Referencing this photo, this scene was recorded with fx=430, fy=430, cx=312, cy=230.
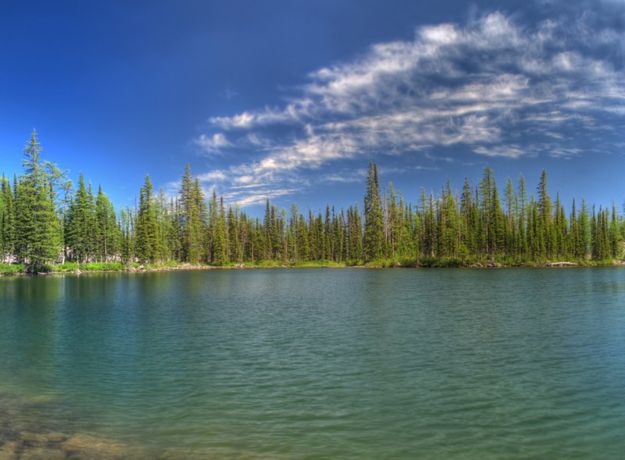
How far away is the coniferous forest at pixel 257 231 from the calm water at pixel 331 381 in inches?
2893

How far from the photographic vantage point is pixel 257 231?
151 m

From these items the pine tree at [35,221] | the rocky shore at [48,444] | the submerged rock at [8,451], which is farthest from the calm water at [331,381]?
the pine tree at [35,221]

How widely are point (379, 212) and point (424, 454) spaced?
115m

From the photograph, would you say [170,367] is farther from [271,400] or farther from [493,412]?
[493,412]

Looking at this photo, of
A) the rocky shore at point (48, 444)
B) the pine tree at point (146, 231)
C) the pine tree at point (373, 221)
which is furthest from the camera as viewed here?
the pine tree at point (373, 221)

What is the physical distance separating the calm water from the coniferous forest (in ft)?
241

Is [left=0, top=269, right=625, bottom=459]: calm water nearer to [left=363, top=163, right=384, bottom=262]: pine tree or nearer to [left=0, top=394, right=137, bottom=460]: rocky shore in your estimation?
[left=0, top=394, right=137, bottom=460]: rocky shore

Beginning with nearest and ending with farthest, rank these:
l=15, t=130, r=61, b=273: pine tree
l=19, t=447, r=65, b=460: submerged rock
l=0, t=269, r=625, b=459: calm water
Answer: l=19, t=447, r=65, b=460: submerged rock
l=0, t=269, r=625, b=459: calm water
l=15, t=130, r=61, b=273: pine tree

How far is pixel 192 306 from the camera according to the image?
3450 centimetres

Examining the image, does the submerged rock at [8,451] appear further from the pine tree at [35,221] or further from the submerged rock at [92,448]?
the pine tree at [35,221]

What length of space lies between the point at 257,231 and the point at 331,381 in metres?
138

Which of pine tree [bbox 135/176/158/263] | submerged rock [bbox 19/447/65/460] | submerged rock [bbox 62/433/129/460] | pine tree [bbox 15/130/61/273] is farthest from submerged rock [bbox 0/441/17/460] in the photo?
pine tree [bbox 135/176/158/263]

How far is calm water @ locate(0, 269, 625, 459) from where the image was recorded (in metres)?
9.87

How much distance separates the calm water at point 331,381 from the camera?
9867 mm
